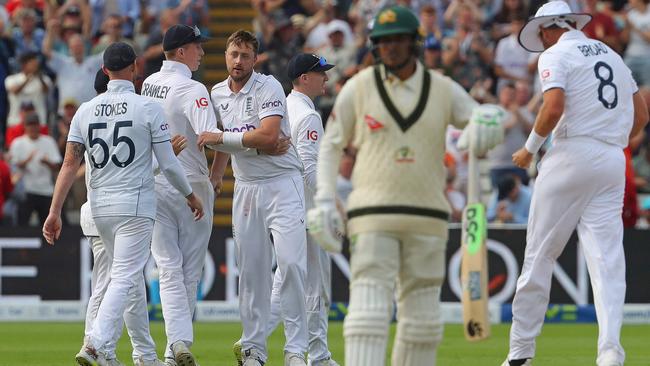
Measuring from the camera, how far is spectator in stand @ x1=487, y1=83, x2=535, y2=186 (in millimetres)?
17453

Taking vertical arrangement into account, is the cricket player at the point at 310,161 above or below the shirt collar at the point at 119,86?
below

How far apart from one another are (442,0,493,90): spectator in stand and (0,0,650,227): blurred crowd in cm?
1

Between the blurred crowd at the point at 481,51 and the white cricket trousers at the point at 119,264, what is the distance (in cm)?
765

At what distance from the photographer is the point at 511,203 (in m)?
16.8

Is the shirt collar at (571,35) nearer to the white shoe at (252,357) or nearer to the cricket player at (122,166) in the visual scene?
the cricket player at (122,166)

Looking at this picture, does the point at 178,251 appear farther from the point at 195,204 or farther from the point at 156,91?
the point at 156,91

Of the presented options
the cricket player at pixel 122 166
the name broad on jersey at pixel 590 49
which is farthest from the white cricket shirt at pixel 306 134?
the name broad on jersey at pixel 590 49

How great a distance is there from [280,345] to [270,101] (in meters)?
3.69

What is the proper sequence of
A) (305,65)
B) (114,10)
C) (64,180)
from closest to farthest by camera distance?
(64,180), (305,65), (114,10)

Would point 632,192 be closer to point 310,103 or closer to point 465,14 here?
point 465,14

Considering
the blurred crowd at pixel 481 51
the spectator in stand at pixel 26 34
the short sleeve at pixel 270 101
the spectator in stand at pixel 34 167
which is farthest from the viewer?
the spectator in stand at pixel 26 34

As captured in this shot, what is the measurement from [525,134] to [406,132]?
10870 mm

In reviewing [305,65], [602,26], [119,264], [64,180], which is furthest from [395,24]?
[602,26]

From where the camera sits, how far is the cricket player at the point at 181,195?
376 inches
